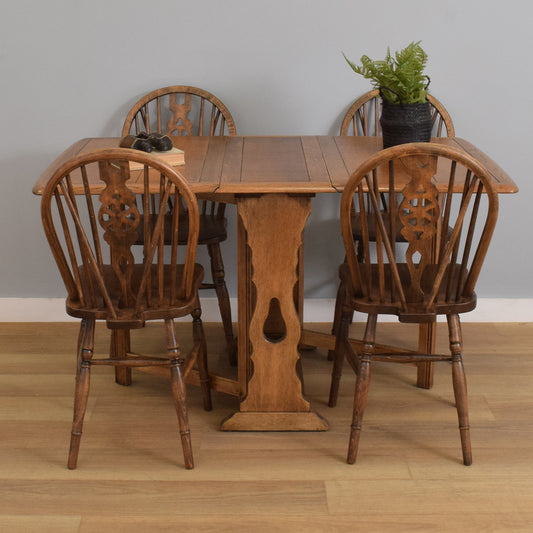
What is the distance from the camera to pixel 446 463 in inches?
84.2

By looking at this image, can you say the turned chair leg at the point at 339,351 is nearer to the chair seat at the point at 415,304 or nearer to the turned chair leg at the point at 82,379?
the chair seat at the point at 415,304

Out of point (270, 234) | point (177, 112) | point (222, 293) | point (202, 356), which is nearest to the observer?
point (270, 234)

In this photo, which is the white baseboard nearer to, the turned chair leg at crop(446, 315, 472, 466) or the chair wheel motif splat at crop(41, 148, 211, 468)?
the chair wheel motif splat at crop(41, 148, 211, 468)

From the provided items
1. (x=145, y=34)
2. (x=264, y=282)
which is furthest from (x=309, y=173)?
(x=145, y=34)

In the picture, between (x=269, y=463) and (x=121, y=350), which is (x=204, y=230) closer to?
(x=121, y=350)

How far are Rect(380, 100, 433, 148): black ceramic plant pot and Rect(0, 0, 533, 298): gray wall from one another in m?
0.66

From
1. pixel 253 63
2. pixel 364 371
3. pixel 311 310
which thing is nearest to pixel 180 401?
pixel 364 371

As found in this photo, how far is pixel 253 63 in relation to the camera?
9.42 ft

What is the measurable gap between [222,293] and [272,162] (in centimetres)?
59

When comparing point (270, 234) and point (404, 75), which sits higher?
point (404, 75)

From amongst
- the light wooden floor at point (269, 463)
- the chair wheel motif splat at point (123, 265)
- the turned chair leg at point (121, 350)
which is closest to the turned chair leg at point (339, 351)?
the light wooden floor at point (269, 463)

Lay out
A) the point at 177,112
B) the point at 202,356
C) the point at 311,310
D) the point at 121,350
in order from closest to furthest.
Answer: the point at 202,356 < the point at 121,350 < the point at 177,112 < the point at 311,310

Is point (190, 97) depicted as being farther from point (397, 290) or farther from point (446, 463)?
point (446, 463)

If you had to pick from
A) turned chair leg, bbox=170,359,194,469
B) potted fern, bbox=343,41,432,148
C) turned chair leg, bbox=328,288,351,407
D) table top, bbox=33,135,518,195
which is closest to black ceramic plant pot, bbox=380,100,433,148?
potted fern, bbox=343,41,432,148
